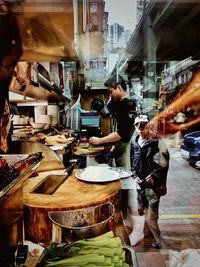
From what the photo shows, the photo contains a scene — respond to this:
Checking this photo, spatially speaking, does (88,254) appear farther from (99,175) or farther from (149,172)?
(149,172)

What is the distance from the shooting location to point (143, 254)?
376 centimetres

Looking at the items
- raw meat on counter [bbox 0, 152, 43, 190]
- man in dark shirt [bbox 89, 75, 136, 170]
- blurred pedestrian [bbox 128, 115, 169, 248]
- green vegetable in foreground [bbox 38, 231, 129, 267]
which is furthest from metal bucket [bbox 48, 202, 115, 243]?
man in dark shirt [bbox 89, 75, 136, 170]

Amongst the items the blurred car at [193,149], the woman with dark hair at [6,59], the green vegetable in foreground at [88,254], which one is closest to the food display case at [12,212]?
the green vegetable in foreground at [88,254]

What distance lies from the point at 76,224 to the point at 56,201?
38 cm

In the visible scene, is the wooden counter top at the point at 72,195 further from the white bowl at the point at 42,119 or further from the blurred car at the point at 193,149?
the blurred car at the point at 193,149

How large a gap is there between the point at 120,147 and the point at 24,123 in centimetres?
197

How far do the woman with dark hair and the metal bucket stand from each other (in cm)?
109

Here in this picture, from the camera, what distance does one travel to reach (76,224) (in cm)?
174

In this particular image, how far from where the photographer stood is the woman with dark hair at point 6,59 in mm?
2401

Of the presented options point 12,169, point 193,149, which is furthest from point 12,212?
point 193,149

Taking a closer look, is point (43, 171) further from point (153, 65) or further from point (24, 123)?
point (153, 65)

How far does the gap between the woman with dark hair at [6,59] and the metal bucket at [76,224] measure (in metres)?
1.09

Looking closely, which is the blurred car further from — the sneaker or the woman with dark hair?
the woman with dark hair

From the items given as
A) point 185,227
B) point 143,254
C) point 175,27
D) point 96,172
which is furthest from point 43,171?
point 175,27
